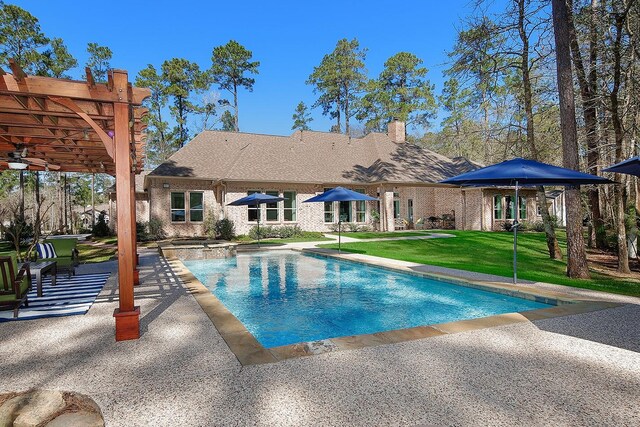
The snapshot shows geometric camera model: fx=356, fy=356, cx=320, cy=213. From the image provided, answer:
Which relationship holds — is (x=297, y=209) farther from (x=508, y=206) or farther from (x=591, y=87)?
(x=591, y=87)

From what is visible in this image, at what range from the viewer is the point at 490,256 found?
13.9 metres

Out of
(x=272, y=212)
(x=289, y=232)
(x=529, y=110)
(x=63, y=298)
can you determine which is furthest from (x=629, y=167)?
(x=272, y=212)

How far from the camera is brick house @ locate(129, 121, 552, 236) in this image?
69.1 feet

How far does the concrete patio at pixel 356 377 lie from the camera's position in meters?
2.92

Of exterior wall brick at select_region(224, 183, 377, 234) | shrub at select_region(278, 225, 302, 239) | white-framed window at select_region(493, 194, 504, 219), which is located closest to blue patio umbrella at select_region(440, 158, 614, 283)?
shrub at select_region(278, 225, 302, 239)

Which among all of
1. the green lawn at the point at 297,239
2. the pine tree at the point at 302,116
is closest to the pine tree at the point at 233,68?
the pine tree at the point at 302,116

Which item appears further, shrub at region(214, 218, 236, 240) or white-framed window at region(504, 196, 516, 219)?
white-framed window at region(504, 196, 516, 219)

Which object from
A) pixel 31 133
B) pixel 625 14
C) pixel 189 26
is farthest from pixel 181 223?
pixel 625 14

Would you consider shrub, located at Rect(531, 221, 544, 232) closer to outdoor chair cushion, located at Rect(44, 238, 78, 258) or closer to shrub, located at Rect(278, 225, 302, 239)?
shrub, located at Rect(278, 225, 302, 239)

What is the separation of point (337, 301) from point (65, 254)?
748cm

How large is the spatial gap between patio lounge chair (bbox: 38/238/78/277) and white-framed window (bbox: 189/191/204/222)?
1152cm

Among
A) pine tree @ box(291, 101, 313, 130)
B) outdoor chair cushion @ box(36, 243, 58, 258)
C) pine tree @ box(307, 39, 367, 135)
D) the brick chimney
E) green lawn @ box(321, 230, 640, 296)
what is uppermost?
pine tree @ box(307, 39, 367, 135)

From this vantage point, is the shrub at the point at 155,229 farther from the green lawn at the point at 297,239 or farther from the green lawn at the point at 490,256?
the green lawn at the point at 490,256

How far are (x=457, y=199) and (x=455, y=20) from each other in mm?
14784
